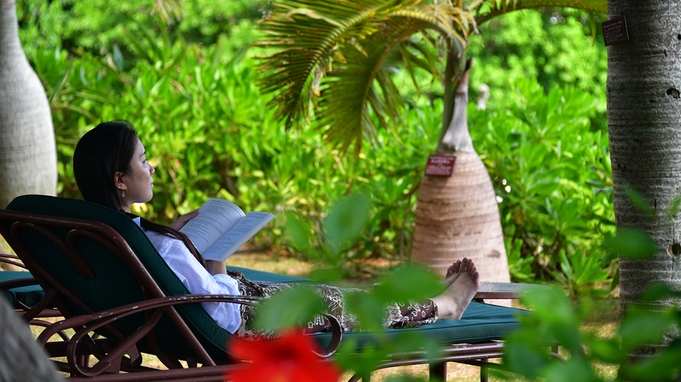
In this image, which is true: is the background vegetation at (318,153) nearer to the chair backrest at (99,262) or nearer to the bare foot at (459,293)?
the bare foot at (459,293)

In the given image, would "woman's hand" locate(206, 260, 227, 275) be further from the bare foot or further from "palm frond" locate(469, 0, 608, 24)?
"palm frond" locate(469, 0, 608, 24)

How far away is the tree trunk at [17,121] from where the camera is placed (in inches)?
241

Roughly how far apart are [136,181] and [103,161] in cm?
12

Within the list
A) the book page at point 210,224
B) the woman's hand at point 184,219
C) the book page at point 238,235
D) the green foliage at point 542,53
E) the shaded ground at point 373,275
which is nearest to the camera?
the book page at point 238,235

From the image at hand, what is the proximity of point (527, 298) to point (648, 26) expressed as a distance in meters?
2.81

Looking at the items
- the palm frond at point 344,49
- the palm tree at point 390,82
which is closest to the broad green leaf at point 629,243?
the palm frond at point 344,49

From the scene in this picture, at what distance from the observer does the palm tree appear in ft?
16.6

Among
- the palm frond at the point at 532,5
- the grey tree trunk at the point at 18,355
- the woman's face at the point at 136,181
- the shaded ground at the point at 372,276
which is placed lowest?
the shaded ground at the point at 372,276

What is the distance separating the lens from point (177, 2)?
25.1 feet

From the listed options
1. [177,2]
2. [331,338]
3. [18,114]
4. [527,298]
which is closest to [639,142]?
[331,338]

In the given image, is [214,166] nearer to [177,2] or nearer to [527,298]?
[177,2]

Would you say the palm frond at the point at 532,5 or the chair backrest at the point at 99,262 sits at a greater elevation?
the palm frond at the point at 532,5

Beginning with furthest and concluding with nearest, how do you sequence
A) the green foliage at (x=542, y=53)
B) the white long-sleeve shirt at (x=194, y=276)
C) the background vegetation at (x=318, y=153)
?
1. the green foliage at (x=542, y=53)
2. the background vegetation at (x=318, y=153)
3. the white long-sleeve shirt at (x=194, y=276)

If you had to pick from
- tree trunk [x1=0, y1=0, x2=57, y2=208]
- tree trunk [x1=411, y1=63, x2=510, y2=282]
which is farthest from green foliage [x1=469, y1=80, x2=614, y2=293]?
tree trunk [x1=0, y1=0, x2=57, y2=208]
